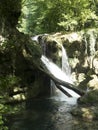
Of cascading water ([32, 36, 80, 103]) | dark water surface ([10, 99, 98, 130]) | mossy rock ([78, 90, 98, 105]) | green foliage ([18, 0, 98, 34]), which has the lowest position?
dark water surface ([10, 99, 98, 130])

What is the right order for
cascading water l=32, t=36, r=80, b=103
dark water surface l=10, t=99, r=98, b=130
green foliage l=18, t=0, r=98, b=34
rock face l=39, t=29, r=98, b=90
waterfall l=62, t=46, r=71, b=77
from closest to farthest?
dark water surface l=10, t=99, r=98, b=130 → cascading water l=32, t=36, r=80, b=103 → rock face l=39, t=29, r=98, b=90 → waterfall l=62, t=46, r=71, b=77 → green foliage l=18, t=0, r=98, b=34

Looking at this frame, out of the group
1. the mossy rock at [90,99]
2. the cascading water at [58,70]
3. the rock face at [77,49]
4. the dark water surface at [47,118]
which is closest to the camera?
the dark water surface at [47,118]

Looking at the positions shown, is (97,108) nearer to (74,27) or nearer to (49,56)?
(49,56)

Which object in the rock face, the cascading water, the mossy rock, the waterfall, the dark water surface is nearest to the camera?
the dark water surface

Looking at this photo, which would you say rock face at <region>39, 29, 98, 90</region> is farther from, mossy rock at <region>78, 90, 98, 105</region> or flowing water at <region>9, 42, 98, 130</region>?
mossy rock at <region>78, 90, 98, 105</region>

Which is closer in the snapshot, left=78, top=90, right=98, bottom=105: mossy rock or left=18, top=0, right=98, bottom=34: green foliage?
left=78, top=90, right=98, bottom=105: mossy rock

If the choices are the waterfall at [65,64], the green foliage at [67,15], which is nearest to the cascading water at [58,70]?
the waterfall at [65,64]

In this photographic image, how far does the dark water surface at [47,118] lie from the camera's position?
13.9 m

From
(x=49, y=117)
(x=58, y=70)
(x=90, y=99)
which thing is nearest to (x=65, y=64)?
(x=58, y=70)

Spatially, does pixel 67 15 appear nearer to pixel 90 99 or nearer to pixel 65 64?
pixel 65 64

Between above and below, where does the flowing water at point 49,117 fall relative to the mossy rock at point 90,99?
below

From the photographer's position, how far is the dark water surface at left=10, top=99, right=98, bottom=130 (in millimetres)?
13861

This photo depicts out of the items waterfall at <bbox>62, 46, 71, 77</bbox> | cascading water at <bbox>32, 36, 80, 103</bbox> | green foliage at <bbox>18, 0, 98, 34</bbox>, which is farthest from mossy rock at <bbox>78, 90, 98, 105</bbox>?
green foliage at <bbox>18, 0, 98, 34</bbox>

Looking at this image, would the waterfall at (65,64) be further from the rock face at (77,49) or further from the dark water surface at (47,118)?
the dark water surface at (47,118)
